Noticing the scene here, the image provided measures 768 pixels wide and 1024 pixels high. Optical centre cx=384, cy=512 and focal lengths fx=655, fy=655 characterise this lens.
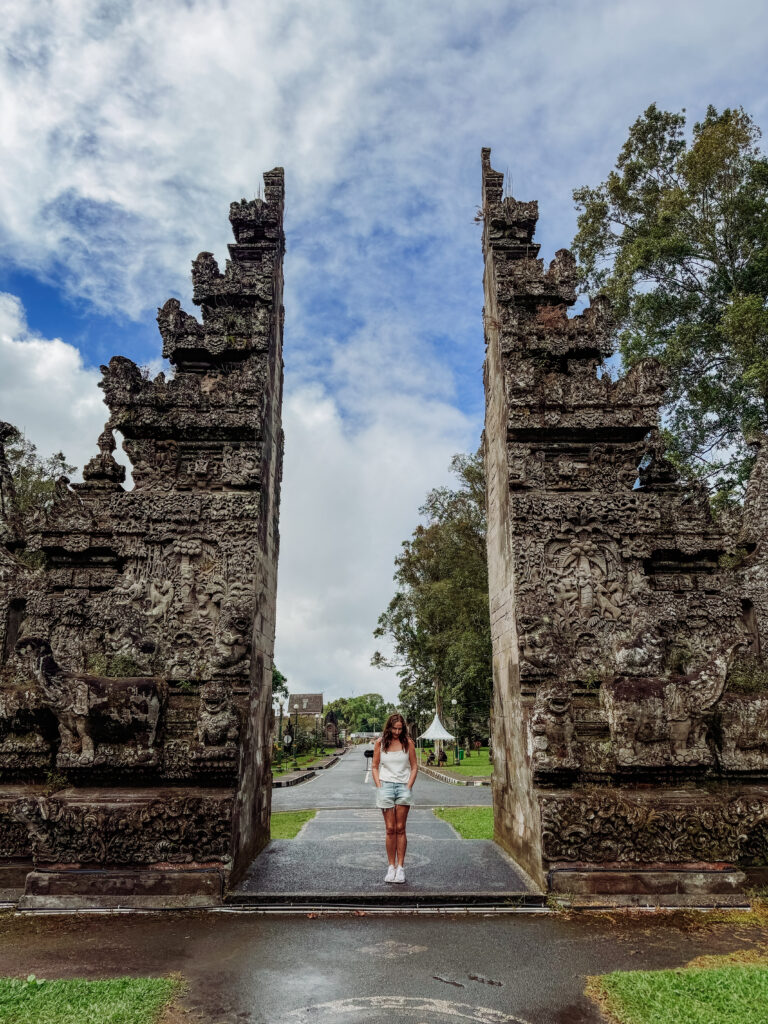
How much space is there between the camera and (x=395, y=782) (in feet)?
20.4

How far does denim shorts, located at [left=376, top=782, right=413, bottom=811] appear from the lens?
20.2ft

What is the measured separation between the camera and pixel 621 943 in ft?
15.5

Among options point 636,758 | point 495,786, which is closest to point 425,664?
point 495,786

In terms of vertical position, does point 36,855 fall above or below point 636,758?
below

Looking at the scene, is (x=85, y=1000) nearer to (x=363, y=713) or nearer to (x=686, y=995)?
(x=686, y=995)

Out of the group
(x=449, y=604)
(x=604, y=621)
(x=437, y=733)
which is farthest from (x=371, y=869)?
(x=437, y=733)

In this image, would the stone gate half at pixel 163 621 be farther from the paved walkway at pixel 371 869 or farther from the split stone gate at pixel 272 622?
the paved walkway at pixel 371 869

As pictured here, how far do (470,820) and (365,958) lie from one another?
24.4 ft

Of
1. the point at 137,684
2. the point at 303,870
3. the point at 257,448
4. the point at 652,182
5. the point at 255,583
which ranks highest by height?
the point at 652,182

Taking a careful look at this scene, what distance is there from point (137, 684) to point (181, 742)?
27.6 inches

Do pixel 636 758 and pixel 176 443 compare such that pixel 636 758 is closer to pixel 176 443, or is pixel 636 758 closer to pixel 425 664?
pixel 176 443

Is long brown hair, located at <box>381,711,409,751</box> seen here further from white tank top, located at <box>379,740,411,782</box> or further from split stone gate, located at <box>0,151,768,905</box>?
split stone gate, located at <box>0,151,768,905</box>

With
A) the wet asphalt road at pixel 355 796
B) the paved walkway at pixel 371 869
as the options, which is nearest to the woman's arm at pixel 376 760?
the paved walkway at pixel 371 869

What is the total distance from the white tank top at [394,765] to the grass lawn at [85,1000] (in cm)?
266
